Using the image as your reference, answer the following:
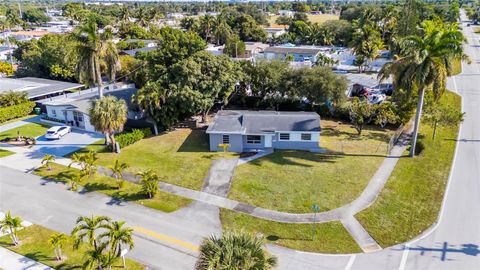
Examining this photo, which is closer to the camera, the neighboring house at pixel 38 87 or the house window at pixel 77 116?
the house window at pixel 77 116

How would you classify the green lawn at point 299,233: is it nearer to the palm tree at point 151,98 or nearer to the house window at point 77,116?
the palm tree at point 151,98

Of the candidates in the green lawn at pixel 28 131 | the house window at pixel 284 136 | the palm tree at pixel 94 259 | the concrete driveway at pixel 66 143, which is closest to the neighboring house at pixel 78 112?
the concrete driveway at pixel 66 143

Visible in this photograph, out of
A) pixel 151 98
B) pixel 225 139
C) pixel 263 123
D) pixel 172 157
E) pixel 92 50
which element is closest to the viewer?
pixel 172 157

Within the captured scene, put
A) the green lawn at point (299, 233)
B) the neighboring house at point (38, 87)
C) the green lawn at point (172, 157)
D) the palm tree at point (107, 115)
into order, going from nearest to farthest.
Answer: the green lawn at point (299, 233) < the green lawn at point (172, 157) < the palm tree at point (107, 115) < the neighboring house at point (38, 87)

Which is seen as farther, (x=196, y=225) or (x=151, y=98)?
(x=151, y=98)

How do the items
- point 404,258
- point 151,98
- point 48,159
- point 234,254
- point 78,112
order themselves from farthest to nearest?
point 78,112
point 151,98
point 48,159
point 404,258
point 234,254

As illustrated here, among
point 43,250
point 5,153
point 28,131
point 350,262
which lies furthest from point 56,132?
point 350,262

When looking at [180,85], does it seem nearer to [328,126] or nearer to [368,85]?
[328,126]

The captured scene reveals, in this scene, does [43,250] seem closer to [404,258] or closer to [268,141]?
[404,258]
